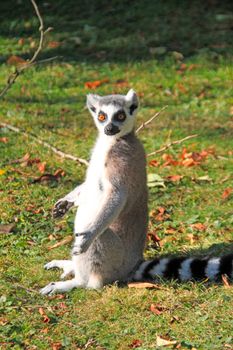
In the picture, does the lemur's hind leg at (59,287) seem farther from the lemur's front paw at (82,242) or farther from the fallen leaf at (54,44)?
the fallen leaf at (54,44)

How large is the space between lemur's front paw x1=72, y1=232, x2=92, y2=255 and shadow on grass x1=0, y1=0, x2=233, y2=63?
6600 millimetres

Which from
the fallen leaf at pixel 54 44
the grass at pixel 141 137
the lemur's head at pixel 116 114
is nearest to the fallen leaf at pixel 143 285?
the grass at pixel 141 137

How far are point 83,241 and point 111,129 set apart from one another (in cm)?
79

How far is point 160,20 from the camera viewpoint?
13.0 meters

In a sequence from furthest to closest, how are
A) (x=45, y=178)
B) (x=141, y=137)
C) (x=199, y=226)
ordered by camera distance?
(x=141, y=137)
(x=45, y=178)
(x=199, y=226)

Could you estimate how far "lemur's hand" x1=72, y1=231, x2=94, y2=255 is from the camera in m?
5.49

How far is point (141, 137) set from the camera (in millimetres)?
9383

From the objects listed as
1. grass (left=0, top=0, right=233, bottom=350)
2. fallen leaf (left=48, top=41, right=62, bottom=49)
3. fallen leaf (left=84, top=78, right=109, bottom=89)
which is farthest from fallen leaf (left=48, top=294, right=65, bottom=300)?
fallen leaf (left=48, top=41, right=62, bottom=49)

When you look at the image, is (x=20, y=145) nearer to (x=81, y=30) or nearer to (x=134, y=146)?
(x=134, y=146)

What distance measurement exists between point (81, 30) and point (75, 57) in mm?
940

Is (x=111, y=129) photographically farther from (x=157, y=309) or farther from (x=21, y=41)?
(x=21, y=41)

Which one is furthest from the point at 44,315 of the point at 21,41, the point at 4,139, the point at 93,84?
the point at 21,41

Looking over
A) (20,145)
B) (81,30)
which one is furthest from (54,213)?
(81,30)

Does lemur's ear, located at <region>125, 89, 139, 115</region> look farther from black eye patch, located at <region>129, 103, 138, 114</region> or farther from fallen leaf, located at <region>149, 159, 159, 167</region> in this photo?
fallen leaf, located at <region>149, 159, 159, 167</region>
